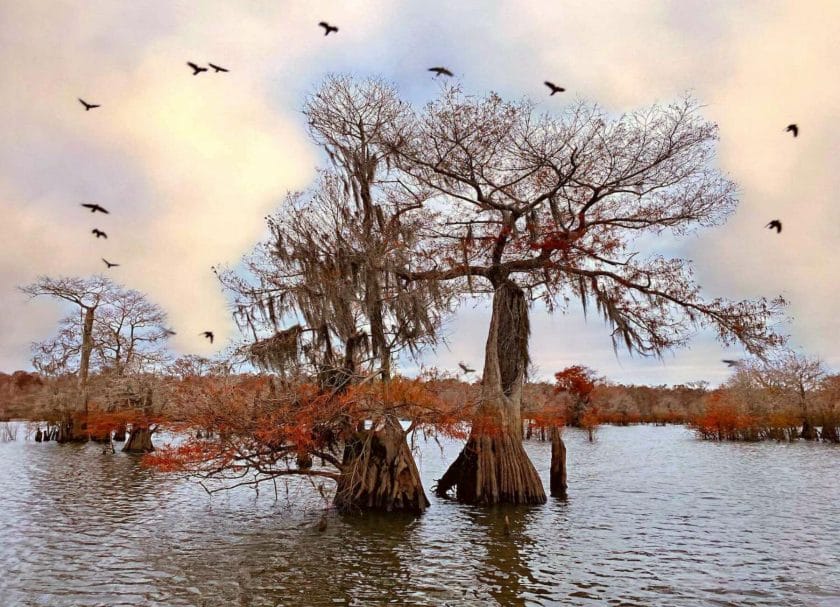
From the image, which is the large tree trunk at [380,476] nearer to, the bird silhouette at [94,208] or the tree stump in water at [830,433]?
the bird silhouette at [94,208]

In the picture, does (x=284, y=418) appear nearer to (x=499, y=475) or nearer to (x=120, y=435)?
(x=499, y=475)

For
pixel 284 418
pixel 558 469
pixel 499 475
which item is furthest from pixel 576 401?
pixel 284 418

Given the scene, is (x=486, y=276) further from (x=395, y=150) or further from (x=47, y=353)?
(x=47, y=353)

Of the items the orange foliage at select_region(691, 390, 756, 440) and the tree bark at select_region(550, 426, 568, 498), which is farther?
the orange foliage at select_region(691, 390, 756, 440)

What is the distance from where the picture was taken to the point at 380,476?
15.5 meters

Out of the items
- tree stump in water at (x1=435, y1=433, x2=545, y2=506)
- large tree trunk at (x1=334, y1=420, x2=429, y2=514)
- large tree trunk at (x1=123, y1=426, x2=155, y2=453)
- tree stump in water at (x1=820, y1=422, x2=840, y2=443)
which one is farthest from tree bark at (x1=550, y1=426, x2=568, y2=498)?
tree stump in water at (x1=820, y1=422, x2=840, y2=443)

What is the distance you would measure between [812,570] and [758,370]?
153 ft

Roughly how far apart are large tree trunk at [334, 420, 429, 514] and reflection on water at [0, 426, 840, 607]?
26.9 inches

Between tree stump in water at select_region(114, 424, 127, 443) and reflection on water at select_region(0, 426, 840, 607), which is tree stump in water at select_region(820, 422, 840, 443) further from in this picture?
tree stump in water at select_region(114, 424, 127, 443)

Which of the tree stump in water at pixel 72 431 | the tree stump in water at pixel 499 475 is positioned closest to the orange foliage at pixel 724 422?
the tree stump in water at pixel 499 475

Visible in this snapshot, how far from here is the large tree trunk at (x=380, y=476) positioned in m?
15.3

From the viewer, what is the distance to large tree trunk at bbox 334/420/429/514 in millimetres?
15336

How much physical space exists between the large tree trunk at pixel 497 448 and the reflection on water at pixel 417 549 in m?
0.75

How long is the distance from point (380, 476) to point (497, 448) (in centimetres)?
345
